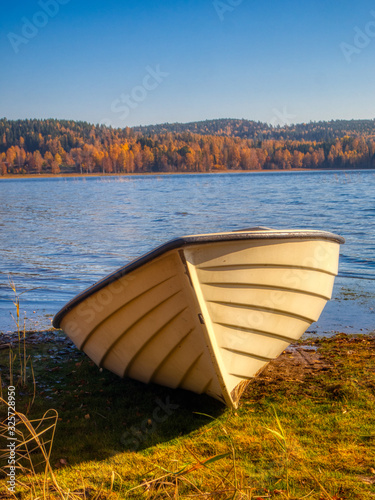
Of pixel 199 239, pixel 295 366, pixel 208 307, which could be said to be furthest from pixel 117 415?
pixel 295 366

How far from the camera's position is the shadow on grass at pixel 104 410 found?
359 centimetres

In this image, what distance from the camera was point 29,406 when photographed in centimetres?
412

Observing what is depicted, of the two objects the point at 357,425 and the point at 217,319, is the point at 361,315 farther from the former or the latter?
the point at 217,319

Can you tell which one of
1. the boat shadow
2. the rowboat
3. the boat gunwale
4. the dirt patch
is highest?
the boat gunwale

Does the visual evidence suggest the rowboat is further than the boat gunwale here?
Yes

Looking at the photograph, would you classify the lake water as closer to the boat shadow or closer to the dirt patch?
the dirt patch

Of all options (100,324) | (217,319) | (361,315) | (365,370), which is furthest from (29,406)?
(361,315)

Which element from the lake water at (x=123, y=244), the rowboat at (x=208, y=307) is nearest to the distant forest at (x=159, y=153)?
the lake water at (x=123, y=244)

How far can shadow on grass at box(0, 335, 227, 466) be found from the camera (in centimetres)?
359

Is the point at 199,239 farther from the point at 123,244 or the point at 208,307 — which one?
Answer: the point at 123,244

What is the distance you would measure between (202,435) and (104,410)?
1027 mm

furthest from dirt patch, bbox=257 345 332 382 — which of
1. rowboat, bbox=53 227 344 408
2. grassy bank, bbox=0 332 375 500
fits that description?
rowboat, bbox=53 227 344 408

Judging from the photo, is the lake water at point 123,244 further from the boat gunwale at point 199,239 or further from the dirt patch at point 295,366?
the boat gunwale at point 199,239

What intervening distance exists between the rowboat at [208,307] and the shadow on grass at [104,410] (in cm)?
32
